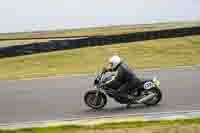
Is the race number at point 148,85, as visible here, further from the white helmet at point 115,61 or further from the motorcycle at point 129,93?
the white helmet at point 115,61

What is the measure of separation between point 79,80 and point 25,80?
2.15m

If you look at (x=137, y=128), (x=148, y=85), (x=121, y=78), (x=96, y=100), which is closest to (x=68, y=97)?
(x=96, y=100)

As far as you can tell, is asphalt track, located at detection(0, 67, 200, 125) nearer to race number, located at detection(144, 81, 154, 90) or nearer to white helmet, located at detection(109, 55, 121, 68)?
race number, located at detection(144, 81, 154, 90)

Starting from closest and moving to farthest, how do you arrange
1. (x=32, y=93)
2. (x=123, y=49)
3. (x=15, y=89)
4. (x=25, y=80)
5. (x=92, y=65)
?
(x=32, y=93)
(x=15, y=89)
(x=25, y=80)
(x=92, y=65)
(x=123, y=49)

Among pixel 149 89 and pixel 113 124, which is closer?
pixel 113 124

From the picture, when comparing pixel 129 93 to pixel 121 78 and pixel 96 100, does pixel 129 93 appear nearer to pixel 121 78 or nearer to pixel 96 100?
pixel 121 78

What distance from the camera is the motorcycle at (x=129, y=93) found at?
1083cm

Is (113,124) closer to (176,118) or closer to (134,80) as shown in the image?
(176,118)

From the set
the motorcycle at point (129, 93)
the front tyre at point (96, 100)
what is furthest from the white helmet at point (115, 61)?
the front tyre at point (96, 100)

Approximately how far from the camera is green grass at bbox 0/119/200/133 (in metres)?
7.68

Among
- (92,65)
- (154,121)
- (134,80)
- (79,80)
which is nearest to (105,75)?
(134,80)

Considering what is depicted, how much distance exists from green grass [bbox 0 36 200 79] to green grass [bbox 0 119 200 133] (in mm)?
10428

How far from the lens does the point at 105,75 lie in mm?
11086

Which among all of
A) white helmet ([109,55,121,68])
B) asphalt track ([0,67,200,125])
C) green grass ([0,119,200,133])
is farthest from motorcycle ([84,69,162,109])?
green grass ([0,119,200,133])
